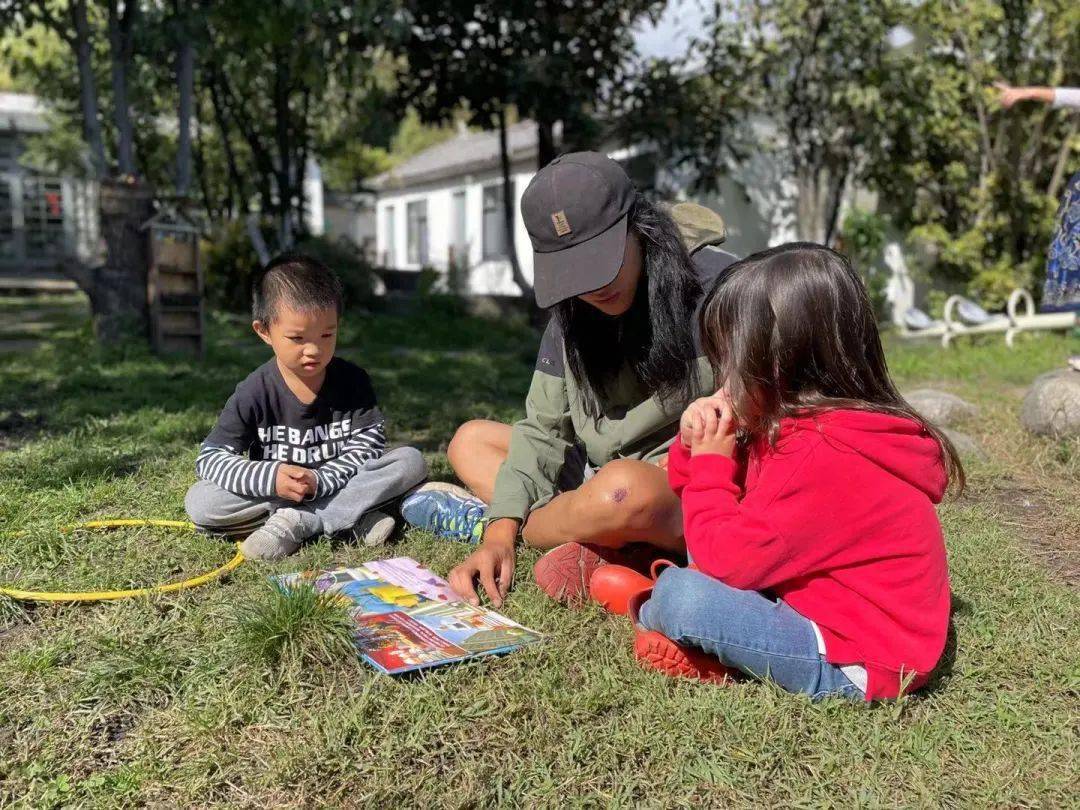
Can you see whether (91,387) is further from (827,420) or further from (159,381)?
(827,420)

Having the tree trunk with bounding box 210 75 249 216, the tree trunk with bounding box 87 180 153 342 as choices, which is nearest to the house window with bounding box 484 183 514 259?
the tree trunk with bounding box 210 75 249 216

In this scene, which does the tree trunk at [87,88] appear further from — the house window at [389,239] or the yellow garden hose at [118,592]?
the house window at [389,239]

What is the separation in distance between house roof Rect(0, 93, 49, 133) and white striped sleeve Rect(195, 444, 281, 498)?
64.6 ft

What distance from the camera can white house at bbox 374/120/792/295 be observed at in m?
12.9

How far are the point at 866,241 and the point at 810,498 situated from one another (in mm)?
10832

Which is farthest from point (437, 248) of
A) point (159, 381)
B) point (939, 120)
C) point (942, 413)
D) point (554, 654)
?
point (554, 654)

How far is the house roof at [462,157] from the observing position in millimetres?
17484

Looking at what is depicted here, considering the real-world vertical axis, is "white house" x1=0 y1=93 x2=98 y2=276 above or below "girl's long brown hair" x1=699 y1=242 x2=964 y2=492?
above

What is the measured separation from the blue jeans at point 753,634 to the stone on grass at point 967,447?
8.29 ft

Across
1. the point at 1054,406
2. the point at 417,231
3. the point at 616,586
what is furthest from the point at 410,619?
the point at 417,231

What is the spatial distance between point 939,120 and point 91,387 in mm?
8948

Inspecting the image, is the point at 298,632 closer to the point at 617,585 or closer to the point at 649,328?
the point at 617,585

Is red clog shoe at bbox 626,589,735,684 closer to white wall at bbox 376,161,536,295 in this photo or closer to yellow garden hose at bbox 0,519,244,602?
yellow garden hose at bbox 0,519,244,602

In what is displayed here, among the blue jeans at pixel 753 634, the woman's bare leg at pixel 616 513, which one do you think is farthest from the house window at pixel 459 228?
the blue jeans at pixel 753 634
